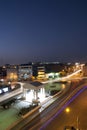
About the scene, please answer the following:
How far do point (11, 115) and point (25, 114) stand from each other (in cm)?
117

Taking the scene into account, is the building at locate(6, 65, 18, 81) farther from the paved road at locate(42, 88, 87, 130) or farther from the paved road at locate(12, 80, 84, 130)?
A: the paved road at locate(42, 88, 87, 130)

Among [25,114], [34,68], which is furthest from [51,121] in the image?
[34,68]

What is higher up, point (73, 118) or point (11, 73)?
point (11, 73)

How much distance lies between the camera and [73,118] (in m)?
15.2

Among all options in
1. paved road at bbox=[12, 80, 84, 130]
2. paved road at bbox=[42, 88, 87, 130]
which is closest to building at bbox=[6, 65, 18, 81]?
paved road at bbox=[12, 80, 84, 130]

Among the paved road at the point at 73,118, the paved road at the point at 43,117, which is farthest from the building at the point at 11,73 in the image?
Answer: the paved road at the point at 73,118

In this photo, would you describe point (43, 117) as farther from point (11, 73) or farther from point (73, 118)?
point (11, 73)

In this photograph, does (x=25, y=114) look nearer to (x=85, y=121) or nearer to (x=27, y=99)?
(x=85, y=121)

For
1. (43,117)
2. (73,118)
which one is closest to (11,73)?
(43,117)

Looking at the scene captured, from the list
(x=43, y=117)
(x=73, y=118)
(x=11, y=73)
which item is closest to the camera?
(x=73, y=118)

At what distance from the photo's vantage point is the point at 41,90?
2158cm

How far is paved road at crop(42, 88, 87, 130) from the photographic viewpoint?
13555 mm

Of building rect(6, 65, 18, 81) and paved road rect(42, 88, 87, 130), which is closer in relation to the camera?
paved road rect(42, 88, 87, 130)

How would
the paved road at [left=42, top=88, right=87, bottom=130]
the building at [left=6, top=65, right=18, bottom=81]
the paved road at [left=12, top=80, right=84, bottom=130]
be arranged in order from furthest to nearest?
the building at [left=6, top=65, right=18, bottom=81]
the paved road at [left=42, top=88, right=87, bottom=130]
the paved road at [left=12, top=80, right=84, bottom=130]
